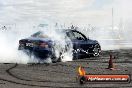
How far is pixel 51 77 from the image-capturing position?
11125 millimetres

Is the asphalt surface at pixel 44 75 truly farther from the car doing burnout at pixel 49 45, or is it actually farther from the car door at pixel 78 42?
the car door at pixel 78 42

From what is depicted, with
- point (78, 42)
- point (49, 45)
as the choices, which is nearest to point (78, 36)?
point (78, 42)

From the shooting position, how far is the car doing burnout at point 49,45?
47.7ft

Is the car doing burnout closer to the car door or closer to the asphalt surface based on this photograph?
the car door

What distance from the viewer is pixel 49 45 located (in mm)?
14609

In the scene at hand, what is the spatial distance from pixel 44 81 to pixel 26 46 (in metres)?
4.63

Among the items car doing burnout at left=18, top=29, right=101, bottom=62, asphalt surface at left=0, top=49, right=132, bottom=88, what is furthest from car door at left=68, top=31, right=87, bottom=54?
asphalt surface at left=0, top=49, right=132, bottom=88

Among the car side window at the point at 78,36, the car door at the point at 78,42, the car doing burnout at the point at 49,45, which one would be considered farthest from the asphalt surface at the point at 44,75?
the car side window at the point at 78,36

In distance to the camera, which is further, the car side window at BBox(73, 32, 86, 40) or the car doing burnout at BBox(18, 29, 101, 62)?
the car side window at BBox(73, 32, 86, 40)

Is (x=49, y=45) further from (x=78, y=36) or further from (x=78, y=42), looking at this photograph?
(x=78, y=36)

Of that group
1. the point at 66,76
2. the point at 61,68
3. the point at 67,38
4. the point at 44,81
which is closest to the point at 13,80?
the point at 44,81

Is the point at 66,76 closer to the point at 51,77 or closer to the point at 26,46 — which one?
the point at 51,77

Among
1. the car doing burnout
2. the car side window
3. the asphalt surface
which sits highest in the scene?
the car side window

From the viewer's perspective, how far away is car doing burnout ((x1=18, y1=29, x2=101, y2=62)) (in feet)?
47.7
